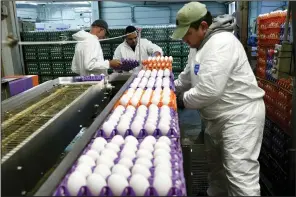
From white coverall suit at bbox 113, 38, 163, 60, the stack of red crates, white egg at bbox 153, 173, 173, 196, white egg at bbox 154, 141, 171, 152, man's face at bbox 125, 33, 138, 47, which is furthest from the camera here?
white coverall suit at bbox 113, 38, 163, 60

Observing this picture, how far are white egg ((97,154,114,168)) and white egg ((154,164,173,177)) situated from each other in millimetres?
193

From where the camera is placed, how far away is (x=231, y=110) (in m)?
2.28

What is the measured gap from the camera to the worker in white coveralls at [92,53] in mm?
3990

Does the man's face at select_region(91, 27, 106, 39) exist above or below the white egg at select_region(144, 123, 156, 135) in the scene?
above

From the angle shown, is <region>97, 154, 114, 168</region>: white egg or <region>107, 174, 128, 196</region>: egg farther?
<region>97, 154, 114, 168</region>: white egg

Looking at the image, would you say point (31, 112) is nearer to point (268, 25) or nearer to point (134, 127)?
point (134, 127)

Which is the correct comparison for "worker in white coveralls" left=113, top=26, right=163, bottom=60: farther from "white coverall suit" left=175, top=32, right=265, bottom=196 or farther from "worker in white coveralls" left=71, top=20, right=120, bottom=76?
"white coverall suit" left=175, top=32, right=265, bottom=196

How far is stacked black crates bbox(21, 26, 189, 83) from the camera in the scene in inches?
247

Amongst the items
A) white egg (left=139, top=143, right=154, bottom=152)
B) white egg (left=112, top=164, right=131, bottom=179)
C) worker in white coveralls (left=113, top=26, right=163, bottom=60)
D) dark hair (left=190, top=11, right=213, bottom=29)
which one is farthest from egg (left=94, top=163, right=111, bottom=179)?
worker in white coveralls (left=113, top=26, right=163, bottom=60)

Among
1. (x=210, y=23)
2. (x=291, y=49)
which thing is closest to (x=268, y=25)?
(x=291, y=49)

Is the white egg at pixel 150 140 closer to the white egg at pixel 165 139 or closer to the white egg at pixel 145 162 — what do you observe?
the white egg at pixel 165 139

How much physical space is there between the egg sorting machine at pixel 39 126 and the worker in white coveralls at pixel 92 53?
84cm

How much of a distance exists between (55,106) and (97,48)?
188cm

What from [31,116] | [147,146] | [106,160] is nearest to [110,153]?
[106,160]
